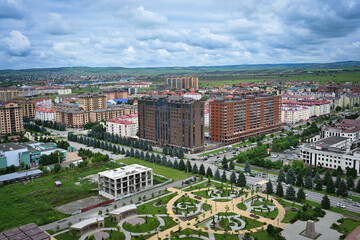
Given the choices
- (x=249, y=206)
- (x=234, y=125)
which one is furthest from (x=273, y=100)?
(x=249, y=206)

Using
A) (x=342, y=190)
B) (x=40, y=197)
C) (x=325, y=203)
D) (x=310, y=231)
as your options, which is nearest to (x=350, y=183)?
(x=342, y=190)

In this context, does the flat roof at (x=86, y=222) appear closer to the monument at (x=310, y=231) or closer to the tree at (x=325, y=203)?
the monument at (x=310, y=231)

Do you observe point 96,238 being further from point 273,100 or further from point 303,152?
point 273,100

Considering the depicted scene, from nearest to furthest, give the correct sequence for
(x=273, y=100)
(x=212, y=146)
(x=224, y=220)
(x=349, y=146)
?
(x=224, y=220), (x=349, y=146), (x=212, y=146), (x=273, y=100)

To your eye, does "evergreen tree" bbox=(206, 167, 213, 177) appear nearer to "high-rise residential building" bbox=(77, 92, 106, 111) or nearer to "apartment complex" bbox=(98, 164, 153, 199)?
"apartment complex" bbox=(98, 164, 153, 199)

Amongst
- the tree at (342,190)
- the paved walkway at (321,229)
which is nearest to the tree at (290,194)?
the paved walkway at (321,229)

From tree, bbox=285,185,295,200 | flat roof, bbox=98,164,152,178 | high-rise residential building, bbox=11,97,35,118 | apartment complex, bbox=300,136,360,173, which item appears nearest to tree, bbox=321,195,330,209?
tree, bbox=285,185,295,200

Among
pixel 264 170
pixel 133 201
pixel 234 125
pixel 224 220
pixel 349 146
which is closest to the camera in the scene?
pixel 224 220

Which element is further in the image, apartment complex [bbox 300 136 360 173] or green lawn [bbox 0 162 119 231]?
apartment complex [bbox 300 136 360 173]
